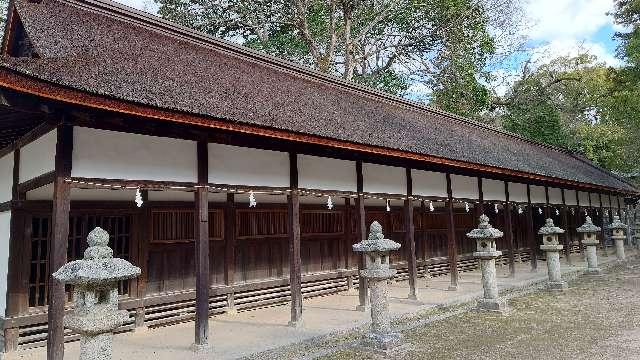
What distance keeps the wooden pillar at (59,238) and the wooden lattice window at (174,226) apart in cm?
334

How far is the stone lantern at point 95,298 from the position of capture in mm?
4180

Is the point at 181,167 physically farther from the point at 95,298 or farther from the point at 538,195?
the point at 538,195

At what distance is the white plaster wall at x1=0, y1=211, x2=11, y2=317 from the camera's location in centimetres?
756

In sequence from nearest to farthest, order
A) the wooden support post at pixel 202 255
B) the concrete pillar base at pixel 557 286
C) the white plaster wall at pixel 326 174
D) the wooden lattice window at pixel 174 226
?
the wooden support post at pixel 202 255, the white plaster wall at pixel 326 174, the wooden lattice window at pixel 174 226, the concrete pillar base at pixel 557 286

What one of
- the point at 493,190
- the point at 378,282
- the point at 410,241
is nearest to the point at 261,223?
the point at 410,241

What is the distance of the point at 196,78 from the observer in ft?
26.0

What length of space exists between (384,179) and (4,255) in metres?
7.76

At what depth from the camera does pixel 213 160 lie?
7371mm

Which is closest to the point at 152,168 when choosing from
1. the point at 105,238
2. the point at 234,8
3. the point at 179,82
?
the point at 179,82

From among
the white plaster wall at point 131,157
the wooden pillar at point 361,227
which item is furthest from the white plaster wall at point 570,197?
the white plaster wall at point 131,157

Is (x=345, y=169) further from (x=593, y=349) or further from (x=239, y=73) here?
(x=593, y=349)

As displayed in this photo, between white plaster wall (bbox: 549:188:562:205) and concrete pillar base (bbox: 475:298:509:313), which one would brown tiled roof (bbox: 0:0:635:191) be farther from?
white plaster wall (bbox: 549:188:562:205)

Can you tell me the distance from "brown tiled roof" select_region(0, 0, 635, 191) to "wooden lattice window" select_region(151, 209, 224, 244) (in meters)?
2.99

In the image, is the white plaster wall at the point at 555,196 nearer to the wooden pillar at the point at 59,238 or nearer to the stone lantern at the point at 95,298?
the wooden pillar at the point at 59,238
